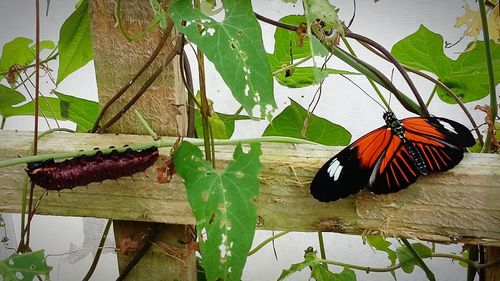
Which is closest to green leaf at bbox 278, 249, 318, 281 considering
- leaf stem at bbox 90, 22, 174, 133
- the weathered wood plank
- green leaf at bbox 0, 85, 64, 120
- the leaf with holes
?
the weathered wood plank

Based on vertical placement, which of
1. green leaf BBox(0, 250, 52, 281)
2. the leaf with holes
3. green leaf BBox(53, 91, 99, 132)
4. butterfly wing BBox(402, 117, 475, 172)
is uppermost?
the leaf with holes

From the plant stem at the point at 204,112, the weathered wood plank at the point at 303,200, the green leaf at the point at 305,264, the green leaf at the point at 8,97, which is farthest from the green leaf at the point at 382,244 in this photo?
the green leaf at the point at 8,97

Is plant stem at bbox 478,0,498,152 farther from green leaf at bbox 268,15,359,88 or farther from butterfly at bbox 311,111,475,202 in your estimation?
green leaf at bbox 268,15,359,88

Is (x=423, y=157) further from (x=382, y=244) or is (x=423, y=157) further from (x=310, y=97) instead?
(x=310, y=97)

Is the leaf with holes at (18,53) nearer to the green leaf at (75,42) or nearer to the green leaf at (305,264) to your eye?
the green leaf at (75,42)

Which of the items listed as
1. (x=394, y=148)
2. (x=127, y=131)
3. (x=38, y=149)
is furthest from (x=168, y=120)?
(x=394, y=148)

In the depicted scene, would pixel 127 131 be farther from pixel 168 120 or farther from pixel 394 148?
pixel 394 148

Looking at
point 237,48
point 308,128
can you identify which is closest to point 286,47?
point 308,128
